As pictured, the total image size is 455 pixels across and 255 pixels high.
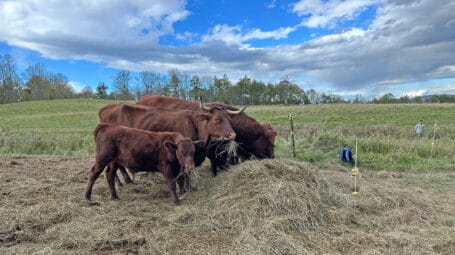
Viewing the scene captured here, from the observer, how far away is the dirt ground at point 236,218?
4480 mm

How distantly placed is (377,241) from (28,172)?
7.72m

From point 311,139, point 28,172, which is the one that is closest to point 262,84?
point 311,139

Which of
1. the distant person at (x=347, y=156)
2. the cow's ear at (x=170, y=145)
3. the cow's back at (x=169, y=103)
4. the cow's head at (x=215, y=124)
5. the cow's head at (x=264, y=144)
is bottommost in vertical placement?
the distant person at (x=347, y=156)

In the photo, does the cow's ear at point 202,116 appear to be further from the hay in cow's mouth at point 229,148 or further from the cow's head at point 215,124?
the hay in cow's mouth at point 229,148

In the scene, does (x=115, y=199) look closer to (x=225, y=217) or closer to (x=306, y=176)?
(x=225, y=217)

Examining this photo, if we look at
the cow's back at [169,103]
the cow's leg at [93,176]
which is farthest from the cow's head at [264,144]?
the cow's leg at [93,176]

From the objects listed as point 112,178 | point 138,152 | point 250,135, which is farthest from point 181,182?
point 250,135

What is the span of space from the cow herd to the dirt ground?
22.6 inches

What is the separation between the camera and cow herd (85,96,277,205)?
21.2 feet

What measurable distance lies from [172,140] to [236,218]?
6.72 feet

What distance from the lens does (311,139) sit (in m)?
14.2

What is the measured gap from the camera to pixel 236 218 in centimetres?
520

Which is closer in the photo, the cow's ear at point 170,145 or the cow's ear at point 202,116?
the cow's ear at point 170,145

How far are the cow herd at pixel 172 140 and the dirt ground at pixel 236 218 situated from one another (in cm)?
57
